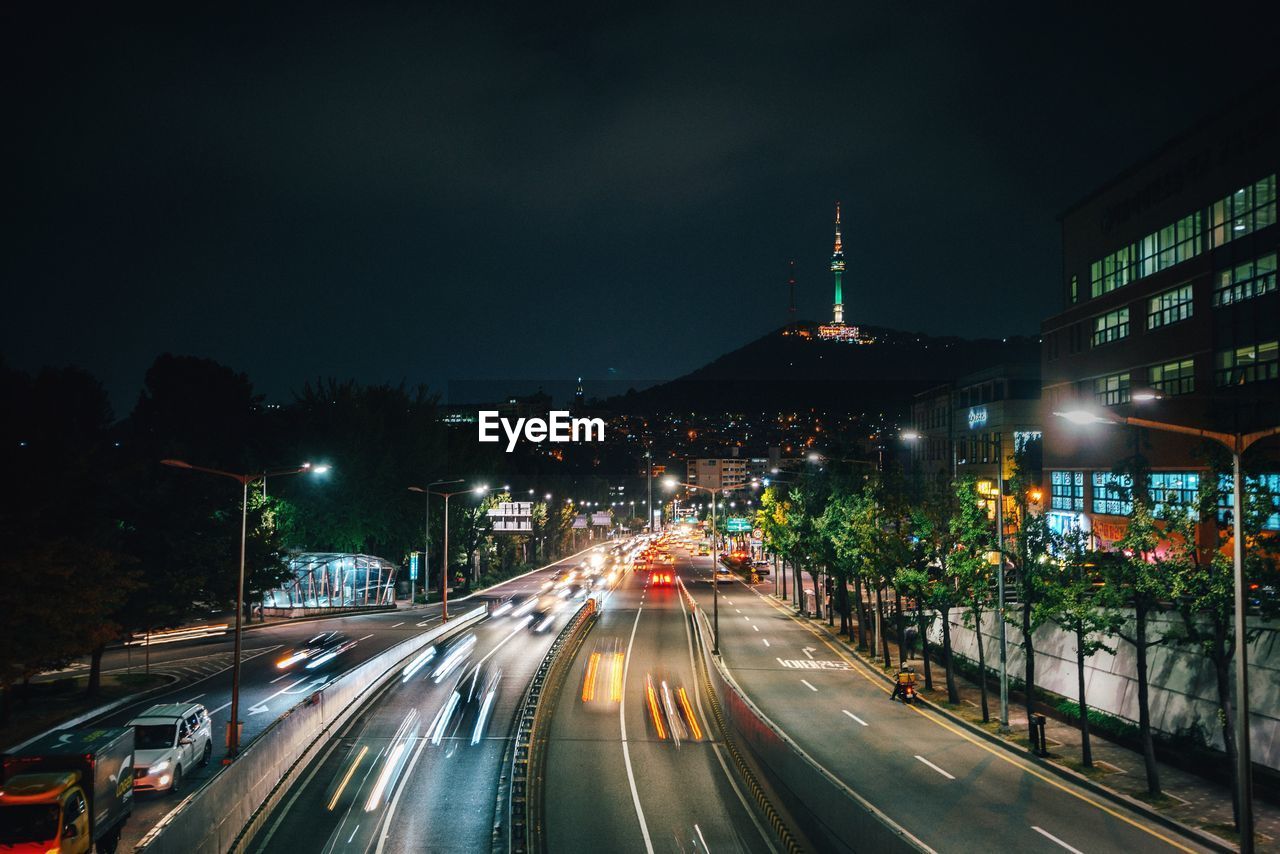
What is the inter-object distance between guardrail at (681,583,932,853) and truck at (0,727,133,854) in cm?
1499

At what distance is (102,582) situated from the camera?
3438 cm

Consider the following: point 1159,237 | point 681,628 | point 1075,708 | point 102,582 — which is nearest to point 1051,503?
point 1159,237

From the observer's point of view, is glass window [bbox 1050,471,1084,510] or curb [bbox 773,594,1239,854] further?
glass window [bbox 1050,471,1084,510]

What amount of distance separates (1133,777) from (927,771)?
18.4ft

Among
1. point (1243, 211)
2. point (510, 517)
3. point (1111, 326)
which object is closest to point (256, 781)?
point (1243, 211)

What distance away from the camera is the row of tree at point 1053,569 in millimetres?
22266

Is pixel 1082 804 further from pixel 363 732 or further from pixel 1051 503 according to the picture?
pixel 1051 503

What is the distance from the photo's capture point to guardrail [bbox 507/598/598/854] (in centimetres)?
2108

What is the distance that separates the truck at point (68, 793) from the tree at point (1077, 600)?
2366 centimetres

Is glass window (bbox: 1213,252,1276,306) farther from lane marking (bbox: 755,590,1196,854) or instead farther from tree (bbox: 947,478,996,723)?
lane marking (bbox: 755,590,1196,854)

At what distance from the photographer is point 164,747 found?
24.5 meters

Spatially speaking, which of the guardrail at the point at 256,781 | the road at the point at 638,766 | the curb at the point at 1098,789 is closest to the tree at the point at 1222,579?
the curb at the point at 1098,789

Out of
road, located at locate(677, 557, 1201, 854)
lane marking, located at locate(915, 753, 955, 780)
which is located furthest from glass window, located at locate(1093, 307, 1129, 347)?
lane marking, located at locate(915, 753, 955, 780)

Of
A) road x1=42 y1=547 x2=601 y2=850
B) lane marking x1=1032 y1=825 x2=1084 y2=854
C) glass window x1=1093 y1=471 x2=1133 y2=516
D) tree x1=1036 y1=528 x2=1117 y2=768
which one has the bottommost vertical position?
road x1=42 y1=547 x2=601 y2=850
